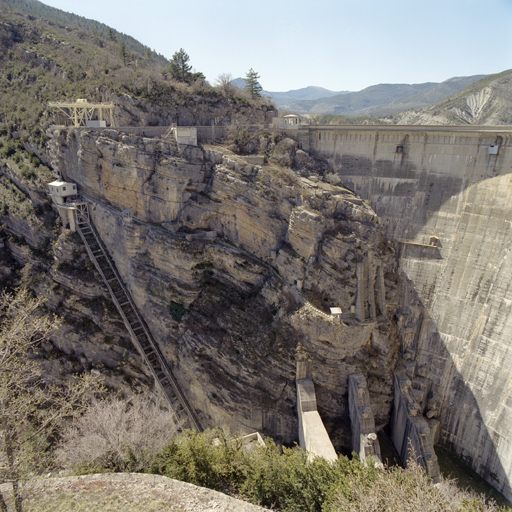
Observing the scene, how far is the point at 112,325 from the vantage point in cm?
2748

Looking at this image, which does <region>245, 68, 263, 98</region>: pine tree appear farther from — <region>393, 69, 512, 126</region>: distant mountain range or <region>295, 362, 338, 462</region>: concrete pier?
<region>393, 69, 512, 126</region>: distant mountain range

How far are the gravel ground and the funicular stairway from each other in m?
10.3

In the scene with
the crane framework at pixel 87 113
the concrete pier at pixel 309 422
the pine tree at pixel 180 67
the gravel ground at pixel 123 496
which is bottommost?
the concrete pier at pixel 309 422

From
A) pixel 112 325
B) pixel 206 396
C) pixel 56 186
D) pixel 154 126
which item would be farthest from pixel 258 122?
pixel 206 396

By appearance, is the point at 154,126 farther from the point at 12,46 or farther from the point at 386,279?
the point at 12,46

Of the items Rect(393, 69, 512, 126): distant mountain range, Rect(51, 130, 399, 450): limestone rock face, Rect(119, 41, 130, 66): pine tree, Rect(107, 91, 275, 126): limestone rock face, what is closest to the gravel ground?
Rect(51, 130, 399, 450): limestone rock face

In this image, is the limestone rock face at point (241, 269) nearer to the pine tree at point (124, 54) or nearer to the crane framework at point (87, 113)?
the crane framework at point (87, 113)

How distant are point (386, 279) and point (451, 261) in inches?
172

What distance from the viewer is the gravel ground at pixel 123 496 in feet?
39.2

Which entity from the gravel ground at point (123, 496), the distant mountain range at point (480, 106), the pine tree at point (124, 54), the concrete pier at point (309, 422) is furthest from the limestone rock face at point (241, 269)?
the distant mountain range at point (480, 106)

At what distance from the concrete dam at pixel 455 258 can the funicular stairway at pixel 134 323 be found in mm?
16309

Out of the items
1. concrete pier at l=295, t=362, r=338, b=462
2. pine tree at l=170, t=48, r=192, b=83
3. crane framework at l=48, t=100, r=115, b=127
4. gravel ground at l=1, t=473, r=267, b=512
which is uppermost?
pine tree at l=170, t=48, r=192, b=83

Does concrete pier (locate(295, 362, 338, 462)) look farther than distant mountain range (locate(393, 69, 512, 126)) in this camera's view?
No

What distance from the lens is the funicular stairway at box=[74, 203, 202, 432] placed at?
24.9 m
